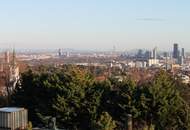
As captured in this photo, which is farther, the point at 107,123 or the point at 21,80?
the point at 21,80

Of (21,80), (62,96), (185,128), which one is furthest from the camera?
(21,80)

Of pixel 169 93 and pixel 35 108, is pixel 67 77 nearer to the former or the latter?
pixel 35 108

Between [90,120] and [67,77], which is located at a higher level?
[67,77]

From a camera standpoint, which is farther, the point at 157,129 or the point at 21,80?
the point at 21,80

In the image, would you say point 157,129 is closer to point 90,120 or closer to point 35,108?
point 90,120

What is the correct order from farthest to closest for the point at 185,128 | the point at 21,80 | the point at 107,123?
the point at 21,80 < the point at 185,128 < the point at 107,123

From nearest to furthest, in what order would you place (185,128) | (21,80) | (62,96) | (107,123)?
(107,123) → (185,128) → (62,96) → (21,80)

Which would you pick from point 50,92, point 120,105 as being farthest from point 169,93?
point 50,92

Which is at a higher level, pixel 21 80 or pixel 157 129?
pixel 21 80

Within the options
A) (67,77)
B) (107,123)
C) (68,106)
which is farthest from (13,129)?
(67,77)
